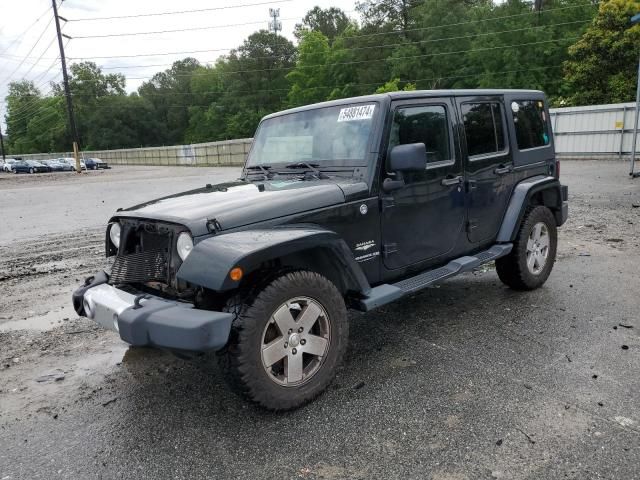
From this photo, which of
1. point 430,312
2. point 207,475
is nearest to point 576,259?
point 430,312

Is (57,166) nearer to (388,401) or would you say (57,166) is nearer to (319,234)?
(319,234)

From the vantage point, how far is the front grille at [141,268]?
2982 millimetres

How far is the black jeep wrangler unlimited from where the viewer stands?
264cm

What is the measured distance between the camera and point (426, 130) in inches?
152

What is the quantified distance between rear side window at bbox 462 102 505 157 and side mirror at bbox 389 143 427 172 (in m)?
1.05

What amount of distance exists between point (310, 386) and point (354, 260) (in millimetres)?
849

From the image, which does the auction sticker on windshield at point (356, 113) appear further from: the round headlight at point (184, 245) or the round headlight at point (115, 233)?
the round headlight at point (115, 233)

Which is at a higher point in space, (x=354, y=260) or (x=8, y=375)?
(x=354, y=260)

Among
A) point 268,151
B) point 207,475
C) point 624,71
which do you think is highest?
point 624,71

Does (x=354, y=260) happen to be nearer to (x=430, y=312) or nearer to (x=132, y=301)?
(x=132, y=301)

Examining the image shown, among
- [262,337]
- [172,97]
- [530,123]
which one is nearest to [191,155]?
[530,123]

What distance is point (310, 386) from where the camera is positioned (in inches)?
116

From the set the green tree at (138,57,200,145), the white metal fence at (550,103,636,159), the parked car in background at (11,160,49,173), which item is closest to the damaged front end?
the white metal fence at (550,103,636,159)

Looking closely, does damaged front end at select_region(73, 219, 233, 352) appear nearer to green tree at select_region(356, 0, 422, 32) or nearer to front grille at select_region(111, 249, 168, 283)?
front grille at select_region(111, 249, 168, 283)
